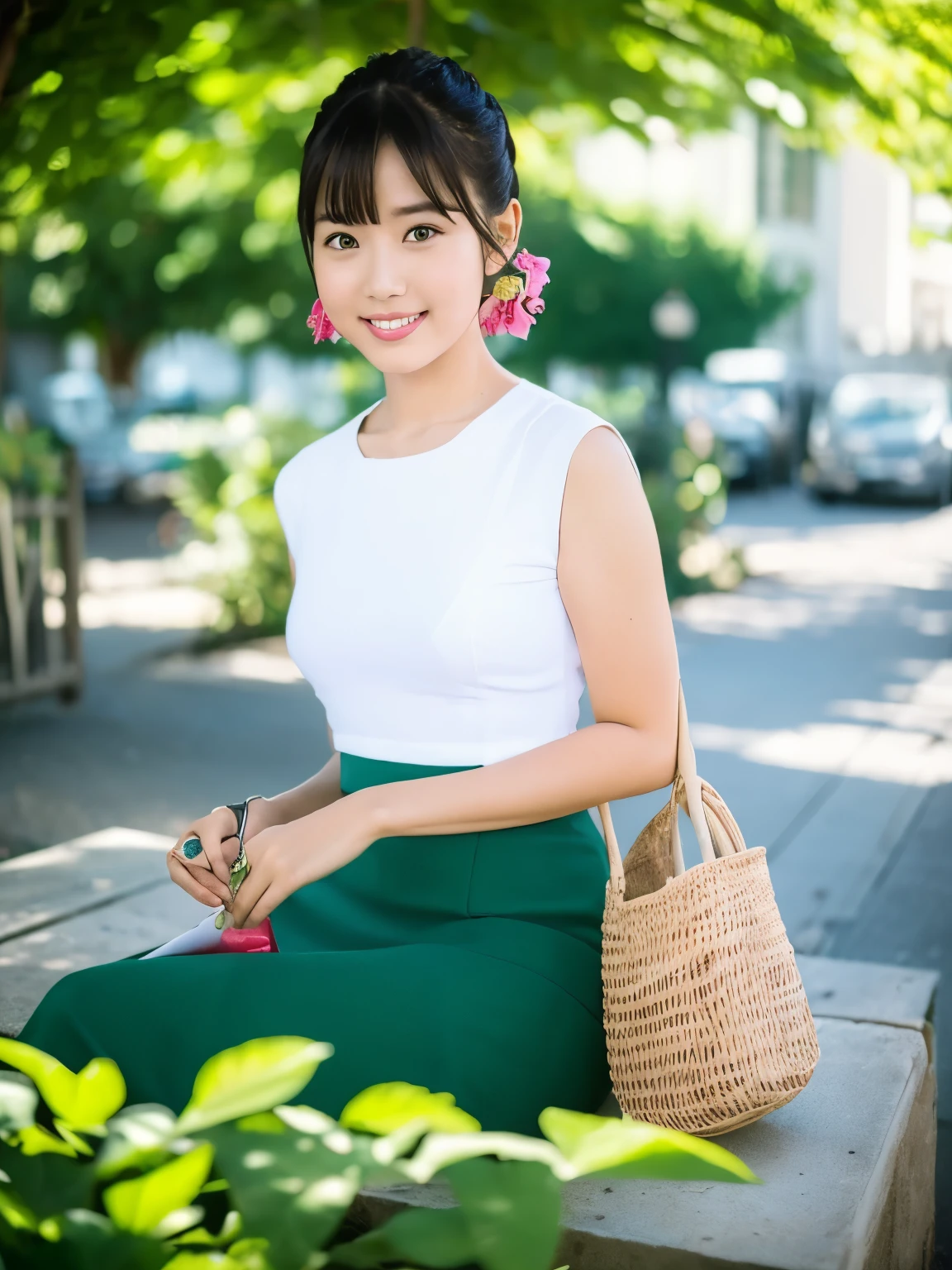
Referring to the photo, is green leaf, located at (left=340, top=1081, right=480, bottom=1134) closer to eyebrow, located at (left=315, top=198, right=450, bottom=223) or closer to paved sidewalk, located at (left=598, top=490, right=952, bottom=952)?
eyebrow, located at (left=315, top=198, right=450, bottom=223)

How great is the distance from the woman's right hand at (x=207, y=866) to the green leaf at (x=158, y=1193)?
83 centimetres

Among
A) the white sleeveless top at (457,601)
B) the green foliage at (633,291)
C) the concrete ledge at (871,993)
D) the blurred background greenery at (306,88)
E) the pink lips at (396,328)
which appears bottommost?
the concrete ledge at (871,993)

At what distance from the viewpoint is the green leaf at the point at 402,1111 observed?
3.29ft

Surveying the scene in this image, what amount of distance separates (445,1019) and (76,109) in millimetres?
2586

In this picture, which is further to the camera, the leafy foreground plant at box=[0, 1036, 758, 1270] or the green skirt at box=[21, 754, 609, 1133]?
the green skirt at box=[21, 754, 609, 1133]

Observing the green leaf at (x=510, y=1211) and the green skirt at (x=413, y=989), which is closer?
the green leaf at (x=510, y=1211)

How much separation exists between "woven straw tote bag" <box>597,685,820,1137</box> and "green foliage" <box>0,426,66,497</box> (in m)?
6.55

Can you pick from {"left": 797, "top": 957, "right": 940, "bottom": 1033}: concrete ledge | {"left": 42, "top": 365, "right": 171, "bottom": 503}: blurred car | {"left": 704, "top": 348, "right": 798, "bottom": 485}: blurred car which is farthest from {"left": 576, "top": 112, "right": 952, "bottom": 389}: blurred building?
{"left": 797, "top": 957, "right": 940, "bottom": 1033}: concrete ledge

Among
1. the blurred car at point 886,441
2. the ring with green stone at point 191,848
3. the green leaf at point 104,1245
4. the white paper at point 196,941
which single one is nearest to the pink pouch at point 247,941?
the white paper at point 196,941

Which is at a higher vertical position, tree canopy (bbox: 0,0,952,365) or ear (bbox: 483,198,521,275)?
tree canopy (bbox: 0,0,952,365)

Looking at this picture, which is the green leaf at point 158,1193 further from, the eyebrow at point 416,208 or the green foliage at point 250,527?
the green foliage at point 250,527

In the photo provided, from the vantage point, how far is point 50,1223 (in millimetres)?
1046

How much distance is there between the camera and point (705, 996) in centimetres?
177

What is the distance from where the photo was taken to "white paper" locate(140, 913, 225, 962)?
193cm
